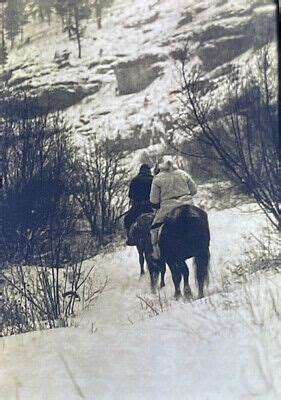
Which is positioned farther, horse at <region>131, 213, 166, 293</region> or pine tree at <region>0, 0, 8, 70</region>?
pine tree at <region>0, 0, 8, 70</region>

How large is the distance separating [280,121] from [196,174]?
0.77m

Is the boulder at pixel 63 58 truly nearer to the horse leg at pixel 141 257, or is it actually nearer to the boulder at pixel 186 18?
the boulder at pixel 186 18

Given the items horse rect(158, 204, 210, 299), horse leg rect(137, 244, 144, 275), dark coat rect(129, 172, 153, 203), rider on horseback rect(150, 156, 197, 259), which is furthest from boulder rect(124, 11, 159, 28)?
horse leg rect(137, 244, 144, 275)

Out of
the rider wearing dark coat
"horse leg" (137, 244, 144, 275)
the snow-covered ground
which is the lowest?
the snow-covered ground

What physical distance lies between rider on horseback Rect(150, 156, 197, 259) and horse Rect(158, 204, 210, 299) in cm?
4

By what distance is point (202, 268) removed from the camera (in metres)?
4.38

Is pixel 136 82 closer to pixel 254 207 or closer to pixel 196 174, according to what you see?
pixel 196 174

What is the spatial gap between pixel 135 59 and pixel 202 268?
68.7 inches

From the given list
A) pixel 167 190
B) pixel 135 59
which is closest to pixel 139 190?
pixel 167 190

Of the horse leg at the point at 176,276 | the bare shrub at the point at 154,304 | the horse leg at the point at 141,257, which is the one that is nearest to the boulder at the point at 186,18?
the horse leg at the point at 141,257

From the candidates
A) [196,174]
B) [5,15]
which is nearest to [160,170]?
[196,174]

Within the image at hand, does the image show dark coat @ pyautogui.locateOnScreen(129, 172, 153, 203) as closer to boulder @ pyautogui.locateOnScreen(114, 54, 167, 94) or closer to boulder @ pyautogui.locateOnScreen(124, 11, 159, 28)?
boulder @ pyautogui.locateOnScreen(114, 54, 167, 94)

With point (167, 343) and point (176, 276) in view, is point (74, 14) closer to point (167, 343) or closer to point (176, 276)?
point (176, 276)

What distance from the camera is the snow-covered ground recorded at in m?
4.19
